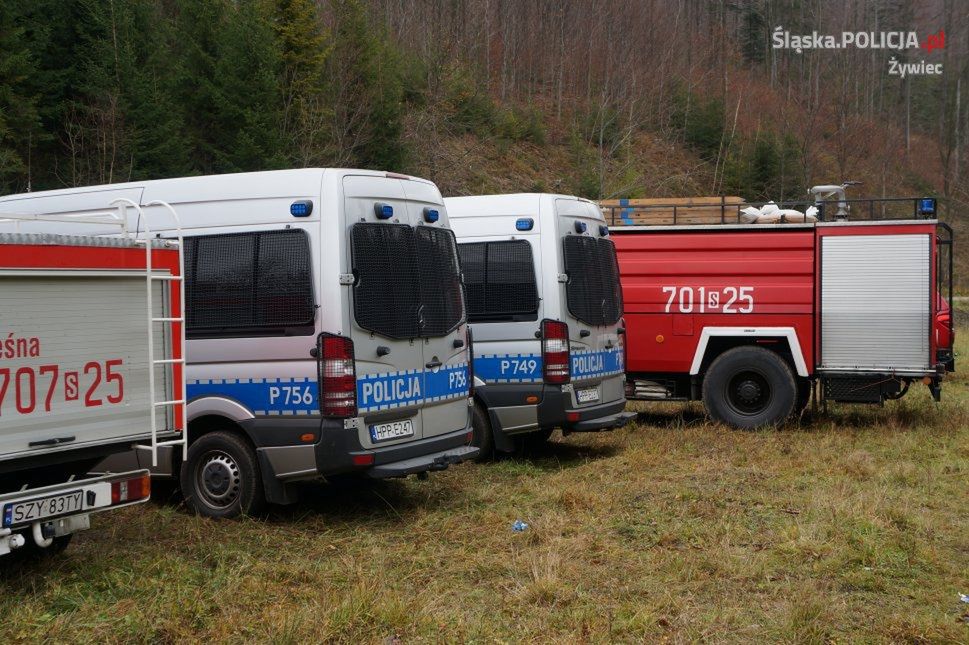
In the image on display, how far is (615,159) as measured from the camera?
4278cm

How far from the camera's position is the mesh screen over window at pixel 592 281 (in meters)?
9.40

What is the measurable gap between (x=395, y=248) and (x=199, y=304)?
155cm

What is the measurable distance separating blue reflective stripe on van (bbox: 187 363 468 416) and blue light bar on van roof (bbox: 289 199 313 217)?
1.17m

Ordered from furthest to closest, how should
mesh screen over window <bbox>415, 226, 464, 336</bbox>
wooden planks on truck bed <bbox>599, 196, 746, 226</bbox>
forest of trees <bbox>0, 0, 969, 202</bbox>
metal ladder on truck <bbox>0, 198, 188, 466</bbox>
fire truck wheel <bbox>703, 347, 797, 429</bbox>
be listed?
forest of trees <bbox>0, 0, 969, 202</bbox>, wooden planks on truck bed <bbox>599, 196, 746, 226</bbox>, fire truck wheel <bbox>703, 347, 797, 429</bbox>, mesh screen over window <bbox>415, 226, 464, 336</bbox>, metal ladder on truck <bbox>0, 198, 188, 466</bbox>

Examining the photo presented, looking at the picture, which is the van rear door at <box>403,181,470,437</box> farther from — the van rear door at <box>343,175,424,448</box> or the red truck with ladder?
the red truck with ladder

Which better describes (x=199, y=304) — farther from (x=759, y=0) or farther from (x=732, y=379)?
(x=759, y=0)

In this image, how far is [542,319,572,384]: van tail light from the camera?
916 centimetres

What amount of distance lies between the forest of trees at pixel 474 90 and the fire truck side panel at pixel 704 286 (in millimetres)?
11833

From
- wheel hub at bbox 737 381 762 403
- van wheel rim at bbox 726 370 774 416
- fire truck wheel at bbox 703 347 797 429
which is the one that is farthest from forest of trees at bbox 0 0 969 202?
wheel hub at bbox 737 381 762 403

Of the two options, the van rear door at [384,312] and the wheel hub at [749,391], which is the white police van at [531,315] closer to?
the van rear door at [384,312]

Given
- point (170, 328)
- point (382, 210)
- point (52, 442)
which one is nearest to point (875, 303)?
point (382, 210)

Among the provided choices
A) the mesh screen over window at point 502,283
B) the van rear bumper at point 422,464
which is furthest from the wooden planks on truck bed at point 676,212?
the van rear bumper at point 422,464

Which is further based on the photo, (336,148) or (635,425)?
(336,148)

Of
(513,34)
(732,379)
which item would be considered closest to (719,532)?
(732,379)
